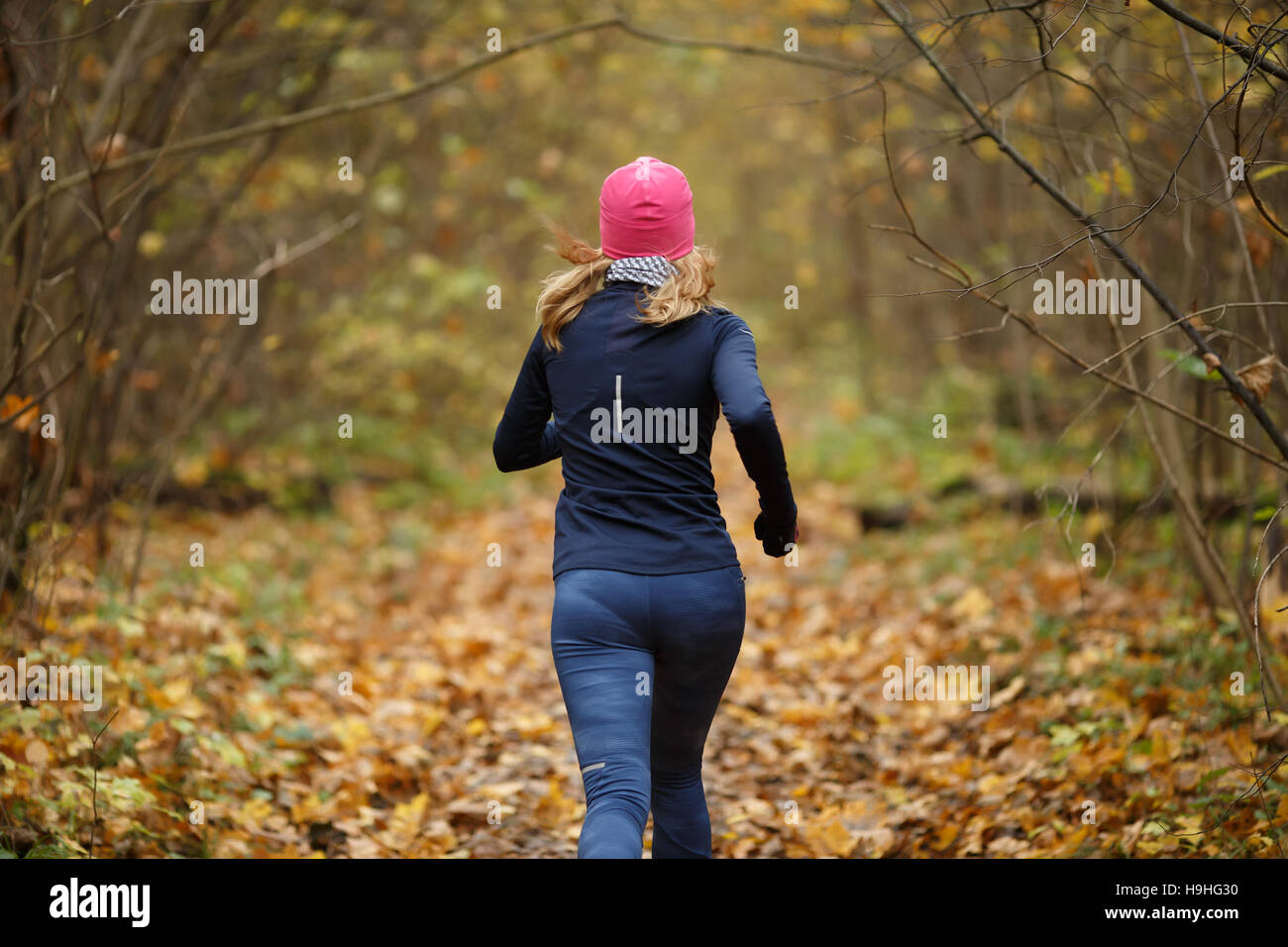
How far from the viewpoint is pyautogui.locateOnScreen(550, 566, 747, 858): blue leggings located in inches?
114

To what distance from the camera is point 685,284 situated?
311cm

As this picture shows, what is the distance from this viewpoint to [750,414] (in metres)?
2.89

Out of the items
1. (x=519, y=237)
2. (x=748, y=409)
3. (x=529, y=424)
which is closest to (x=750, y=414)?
(x=748, y=409)

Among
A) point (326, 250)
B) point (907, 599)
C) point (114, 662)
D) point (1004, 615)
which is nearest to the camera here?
point (114, 662)

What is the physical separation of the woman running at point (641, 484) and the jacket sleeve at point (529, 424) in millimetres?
19

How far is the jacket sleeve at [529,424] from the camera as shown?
329 cm

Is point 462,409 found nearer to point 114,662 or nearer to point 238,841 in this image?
point 114,662

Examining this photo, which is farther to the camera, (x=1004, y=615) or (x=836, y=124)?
(x=836, y=124)

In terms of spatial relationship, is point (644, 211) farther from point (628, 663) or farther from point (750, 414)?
point (628, 663)

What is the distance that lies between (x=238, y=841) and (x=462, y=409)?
11917 mm

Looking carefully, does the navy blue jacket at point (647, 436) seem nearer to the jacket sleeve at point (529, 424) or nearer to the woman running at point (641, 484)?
the woman running at point (641, 484)

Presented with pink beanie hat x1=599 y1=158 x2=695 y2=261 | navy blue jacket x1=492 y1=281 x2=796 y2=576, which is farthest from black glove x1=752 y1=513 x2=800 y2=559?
pink beanie hat x1=599 y1=158 x2=695 y2=261

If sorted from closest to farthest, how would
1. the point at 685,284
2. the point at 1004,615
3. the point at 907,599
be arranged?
the point at 685,284 → the point at 1004,615 → the point at 907,599
